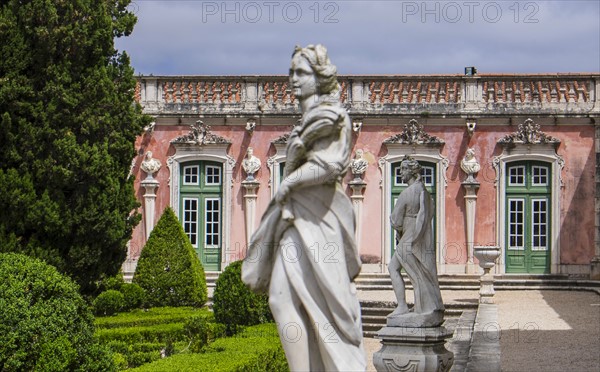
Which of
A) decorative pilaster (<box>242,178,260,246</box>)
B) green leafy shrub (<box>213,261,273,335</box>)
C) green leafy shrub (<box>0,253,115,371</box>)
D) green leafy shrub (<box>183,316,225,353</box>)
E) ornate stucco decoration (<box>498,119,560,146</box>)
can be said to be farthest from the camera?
decorative pilaster (<box>242,178,260,246</box>)

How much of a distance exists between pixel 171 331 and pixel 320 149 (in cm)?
949

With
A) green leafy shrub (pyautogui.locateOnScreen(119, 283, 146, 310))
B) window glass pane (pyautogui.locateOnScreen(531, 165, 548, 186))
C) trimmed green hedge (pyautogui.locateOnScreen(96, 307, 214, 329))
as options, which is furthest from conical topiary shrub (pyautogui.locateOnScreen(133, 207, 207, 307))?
window glass pane (pyautogui.locateOnScreen(531, 165, 548, 186))

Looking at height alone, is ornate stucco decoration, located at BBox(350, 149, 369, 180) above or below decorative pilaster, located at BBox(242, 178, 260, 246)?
above

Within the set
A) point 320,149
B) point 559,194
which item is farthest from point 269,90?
point 320,149

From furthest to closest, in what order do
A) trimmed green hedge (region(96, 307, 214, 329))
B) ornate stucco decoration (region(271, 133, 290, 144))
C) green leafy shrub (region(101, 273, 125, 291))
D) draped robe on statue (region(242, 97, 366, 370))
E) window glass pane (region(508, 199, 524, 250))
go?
ornate stucco decoration (region(271, 133, 290, 144)), window glass pane (region(508, 199, 524, 250)), green leafy shrub (region(101, 273, 125, 291)), trimmed green hedge (region(96, 307, 214, 329)), draped robe on statue (region(242, 97, 366, 370))

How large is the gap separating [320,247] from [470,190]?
56.5ft

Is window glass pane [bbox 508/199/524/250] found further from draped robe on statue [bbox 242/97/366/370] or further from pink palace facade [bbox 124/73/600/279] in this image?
draped robe on statue [bbox 242/97/366/370]

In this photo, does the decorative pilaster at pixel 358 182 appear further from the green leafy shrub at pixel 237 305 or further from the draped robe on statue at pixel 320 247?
the draped robe on statue at pixel 320 247

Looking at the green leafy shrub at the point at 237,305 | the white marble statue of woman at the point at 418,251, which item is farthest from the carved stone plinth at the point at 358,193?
the white marble statue of woman at the point at 418,251

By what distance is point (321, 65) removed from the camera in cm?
539

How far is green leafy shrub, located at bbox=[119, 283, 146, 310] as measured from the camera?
1706cm

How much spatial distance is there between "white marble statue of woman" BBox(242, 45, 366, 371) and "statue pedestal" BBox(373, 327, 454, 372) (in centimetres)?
468

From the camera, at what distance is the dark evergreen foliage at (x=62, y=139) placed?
1409 cm

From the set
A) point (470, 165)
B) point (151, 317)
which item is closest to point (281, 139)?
point (470, 165)
